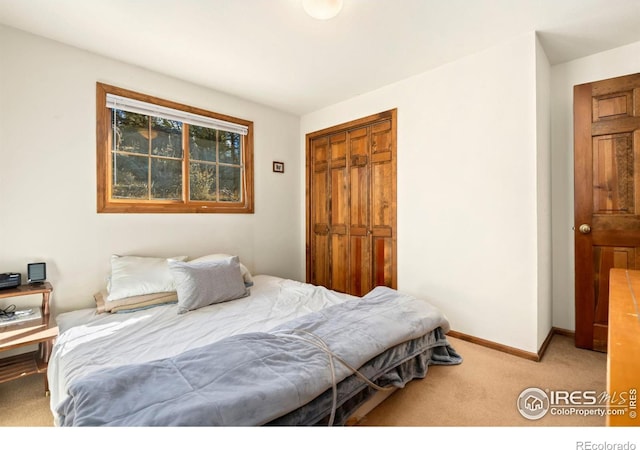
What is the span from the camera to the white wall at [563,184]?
265 cm

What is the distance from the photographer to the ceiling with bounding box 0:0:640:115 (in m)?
1.94

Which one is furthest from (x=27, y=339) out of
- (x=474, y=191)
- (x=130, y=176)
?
(x=474, y=191)

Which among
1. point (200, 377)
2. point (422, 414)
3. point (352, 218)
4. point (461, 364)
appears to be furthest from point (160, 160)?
point (461, 364)

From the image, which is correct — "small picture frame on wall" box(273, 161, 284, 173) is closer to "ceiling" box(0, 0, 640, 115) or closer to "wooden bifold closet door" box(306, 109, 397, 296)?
"wooden bifold closet door" box(306, 109, 397, 296)

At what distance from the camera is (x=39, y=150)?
2.22 metres

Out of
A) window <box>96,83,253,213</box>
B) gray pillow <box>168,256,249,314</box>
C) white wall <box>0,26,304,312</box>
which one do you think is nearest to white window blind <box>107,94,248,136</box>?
window <box>96,83,253,213</box>

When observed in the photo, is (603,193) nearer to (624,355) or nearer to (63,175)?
(624,355)

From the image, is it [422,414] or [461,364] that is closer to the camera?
[422,414]

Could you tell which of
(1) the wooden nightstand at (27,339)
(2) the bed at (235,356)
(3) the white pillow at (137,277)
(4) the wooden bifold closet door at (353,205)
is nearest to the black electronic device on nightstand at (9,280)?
(1) the wooden nightstand at (27,339)

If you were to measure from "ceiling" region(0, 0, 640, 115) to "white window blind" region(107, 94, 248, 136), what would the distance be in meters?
0.35

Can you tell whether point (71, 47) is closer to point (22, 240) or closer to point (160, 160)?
point (160, 160)

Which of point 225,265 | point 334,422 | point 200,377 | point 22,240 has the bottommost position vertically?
point 334,422

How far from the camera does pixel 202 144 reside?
3186 mm
